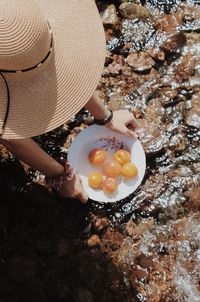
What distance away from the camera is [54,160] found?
2855 millimetres

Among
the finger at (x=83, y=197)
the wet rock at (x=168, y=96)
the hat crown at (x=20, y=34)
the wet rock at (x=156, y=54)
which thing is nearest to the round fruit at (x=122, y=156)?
the finger at (x=83, y=197)

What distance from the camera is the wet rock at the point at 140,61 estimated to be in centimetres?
361

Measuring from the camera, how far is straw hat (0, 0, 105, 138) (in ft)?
6.06

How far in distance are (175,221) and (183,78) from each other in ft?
3.88

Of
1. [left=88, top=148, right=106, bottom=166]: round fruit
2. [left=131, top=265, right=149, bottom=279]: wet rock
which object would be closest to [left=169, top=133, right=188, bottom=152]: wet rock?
[left=88, top=148, right=106, bottom=166]: round fruit

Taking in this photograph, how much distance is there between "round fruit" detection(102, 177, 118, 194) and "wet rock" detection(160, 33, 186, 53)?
50.1 inches

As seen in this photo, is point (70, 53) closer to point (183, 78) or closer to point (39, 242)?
point (39, 242)

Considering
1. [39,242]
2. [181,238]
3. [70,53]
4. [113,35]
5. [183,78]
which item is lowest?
[181,238]

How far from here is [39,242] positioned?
3014 millimetres

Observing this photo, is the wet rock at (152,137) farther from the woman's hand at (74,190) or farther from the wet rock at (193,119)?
the woman's hand at (74,190)

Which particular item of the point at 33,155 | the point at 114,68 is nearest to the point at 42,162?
the point at 33,155

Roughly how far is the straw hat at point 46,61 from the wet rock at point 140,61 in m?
1.35

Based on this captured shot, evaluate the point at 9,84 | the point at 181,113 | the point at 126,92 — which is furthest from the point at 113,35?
the point at 9,84

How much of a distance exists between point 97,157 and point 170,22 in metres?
→ 1.45
